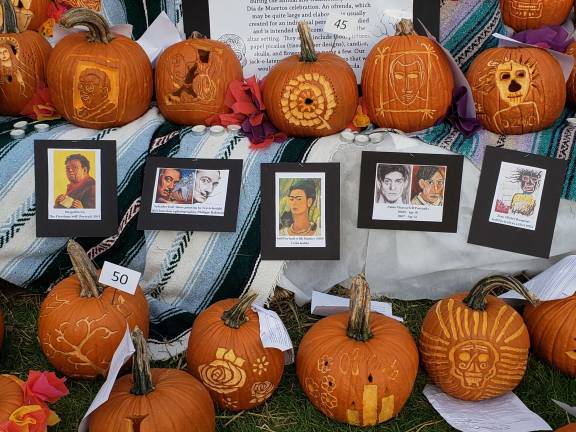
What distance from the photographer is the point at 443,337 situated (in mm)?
1890

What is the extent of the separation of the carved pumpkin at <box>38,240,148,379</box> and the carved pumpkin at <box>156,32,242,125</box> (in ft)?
2.30

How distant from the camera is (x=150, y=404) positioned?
1644 millimetres

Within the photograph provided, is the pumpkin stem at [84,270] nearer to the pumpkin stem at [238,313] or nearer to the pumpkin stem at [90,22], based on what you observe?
the pumpkin stem at [238,313]

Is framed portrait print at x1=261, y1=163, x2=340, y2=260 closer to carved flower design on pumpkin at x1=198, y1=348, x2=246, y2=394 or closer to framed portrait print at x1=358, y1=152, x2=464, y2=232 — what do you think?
framed portrait print at x1=358, y1=152, x2=464, y2=232

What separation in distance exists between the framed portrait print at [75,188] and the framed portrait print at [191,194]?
0.13 m

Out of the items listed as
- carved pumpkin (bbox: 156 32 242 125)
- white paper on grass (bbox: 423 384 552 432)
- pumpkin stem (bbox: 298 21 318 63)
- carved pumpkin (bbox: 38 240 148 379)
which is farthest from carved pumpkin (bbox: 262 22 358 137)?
white paper on grass (bbox: 423 384 552 432)

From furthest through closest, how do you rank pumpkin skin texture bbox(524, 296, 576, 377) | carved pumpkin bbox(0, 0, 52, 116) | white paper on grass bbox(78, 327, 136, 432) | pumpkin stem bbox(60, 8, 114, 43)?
carved pumpkin bbox(0, 0, 52, 116), pumpkin stem bbox(60, 8, 114, 43), pumpkin skin texture bbox(524, 296, 576, 377), white paper on grass bbox(78, 327, 136, 432)

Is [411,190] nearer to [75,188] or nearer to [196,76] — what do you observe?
[196,76]

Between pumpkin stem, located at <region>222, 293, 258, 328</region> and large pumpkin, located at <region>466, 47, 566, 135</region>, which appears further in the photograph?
large pumpkin, located at <region>466, 47, 566, 135</region>

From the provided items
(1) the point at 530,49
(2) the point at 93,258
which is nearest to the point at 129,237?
(2) the point at 93,258

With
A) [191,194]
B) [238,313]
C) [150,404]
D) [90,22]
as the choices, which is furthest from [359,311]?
[90,22]

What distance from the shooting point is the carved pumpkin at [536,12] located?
2.40 m

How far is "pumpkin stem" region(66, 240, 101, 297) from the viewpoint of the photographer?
1.90 metres

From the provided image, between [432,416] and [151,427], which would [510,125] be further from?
[151,427]
